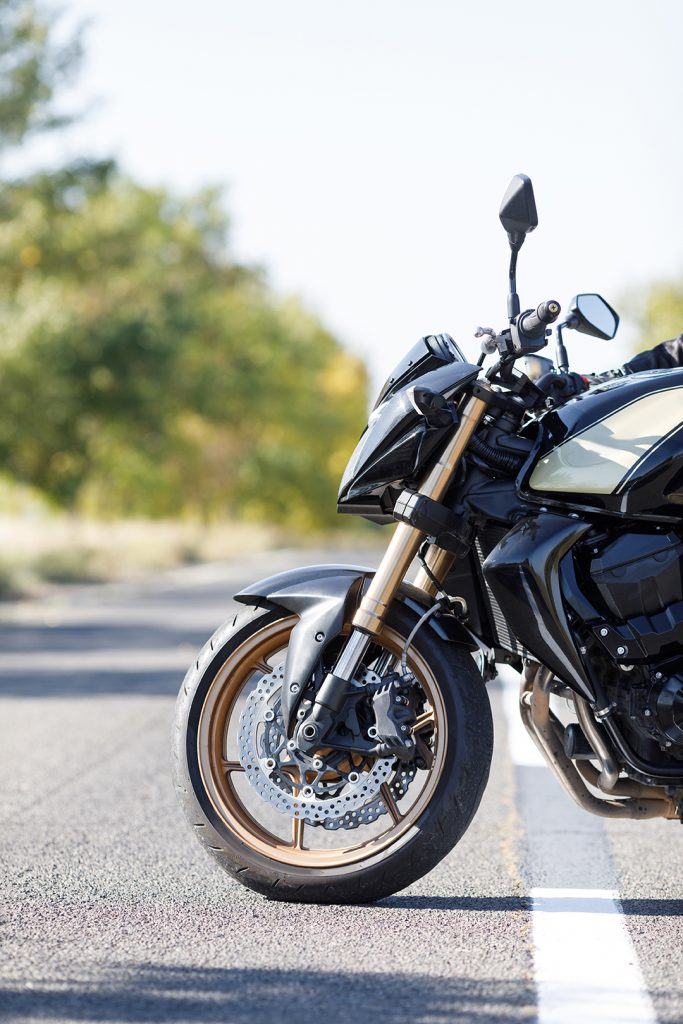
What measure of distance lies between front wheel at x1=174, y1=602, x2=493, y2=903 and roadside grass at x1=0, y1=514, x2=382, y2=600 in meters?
19.6

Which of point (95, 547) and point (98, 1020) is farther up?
point (98, 1020)

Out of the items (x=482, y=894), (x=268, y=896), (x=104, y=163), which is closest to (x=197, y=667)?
(x=268, y=896)

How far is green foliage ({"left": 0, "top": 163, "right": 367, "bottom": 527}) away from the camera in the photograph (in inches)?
1060

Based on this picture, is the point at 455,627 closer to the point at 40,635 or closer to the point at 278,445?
the point at 40,635

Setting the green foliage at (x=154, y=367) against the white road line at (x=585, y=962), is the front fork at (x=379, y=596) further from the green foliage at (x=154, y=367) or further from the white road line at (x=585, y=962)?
the green foliage at (x=154, y=367)

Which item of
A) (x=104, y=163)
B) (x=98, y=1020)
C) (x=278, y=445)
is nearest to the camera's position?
(x=98, y=1020)

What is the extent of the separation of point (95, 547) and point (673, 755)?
100 ft

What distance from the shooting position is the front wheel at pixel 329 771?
3.93 meters

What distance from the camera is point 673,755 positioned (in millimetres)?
3770

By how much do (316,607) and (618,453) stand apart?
93 centimetres

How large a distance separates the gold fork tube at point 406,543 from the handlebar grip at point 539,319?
0.63 feet

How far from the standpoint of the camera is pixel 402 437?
3.91 metres

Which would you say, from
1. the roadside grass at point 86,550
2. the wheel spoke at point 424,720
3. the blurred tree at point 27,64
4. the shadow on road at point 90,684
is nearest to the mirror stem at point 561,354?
the wheel spoke at point 424,720

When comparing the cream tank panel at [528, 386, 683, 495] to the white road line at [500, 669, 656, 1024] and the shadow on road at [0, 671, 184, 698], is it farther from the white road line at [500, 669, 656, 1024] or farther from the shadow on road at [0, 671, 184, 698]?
the shadow on road at [0, 671, 184, 698]
